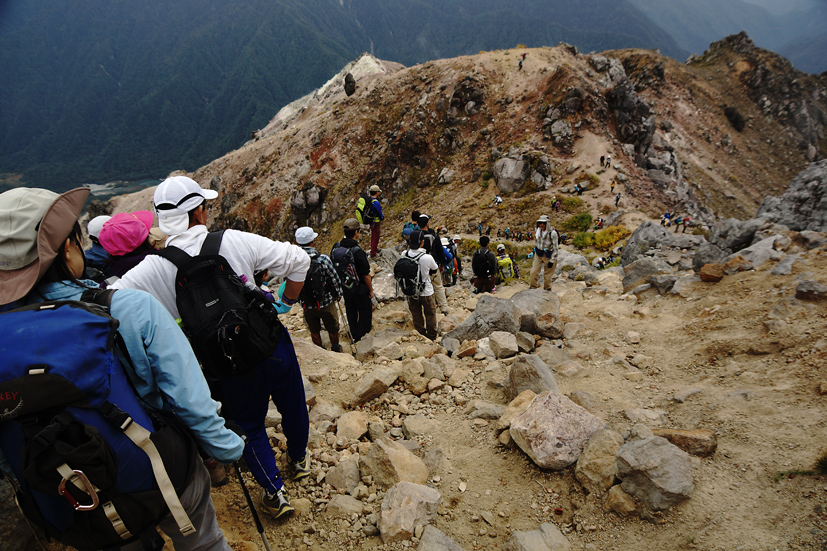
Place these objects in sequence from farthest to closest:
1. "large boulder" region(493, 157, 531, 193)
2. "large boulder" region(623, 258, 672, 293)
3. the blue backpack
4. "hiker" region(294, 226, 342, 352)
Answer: "large boulder" region(493, 157, 531, 193), "large boulder" region(623, 258, 672, 293), "hiker" region(294, 226, 342, 352), the blue backpack

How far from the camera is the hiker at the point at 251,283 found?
94.3 inches

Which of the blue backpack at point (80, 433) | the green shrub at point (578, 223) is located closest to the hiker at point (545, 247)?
the blue backpack at point (80, 433)

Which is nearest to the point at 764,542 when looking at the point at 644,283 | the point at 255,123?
the point at 644,283

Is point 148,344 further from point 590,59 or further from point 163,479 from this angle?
point 590,59

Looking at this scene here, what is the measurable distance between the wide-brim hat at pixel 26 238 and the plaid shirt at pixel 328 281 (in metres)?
3.94

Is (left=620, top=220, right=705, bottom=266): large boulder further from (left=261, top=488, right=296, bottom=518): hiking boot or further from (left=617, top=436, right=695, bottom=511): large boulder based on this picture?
(left=261, top=488, right=296, bottom=518): hiking boot

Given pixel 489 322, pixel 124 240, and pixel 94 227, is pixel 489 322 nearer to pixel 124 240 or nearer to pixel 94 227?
pixel 124 240

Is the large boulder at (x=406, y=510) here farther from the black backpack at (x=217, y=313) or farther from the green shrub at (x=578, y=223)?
the green shrub at (x=578, y=223)

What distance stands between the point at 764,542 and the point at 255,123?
216m

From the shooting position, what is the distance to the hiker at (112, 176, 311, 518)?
7.86ft

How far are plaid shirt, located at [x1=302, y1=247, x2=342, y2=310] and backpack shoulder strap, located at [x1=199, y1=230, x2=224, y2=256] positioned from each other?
3009mm

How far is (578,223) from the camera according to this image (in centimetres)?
1877

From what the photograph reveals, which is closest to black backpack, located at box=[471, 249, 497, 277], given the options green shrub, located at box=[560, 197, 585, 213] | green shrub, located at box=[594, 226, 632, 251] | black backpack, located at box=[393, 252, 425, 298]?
black backpack, located at box=[393, 252, 425, 298]

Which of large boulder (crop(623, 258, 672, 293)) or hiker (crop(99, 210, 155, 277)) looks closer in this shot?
hiker (crop(99, 210, 155, 277))
